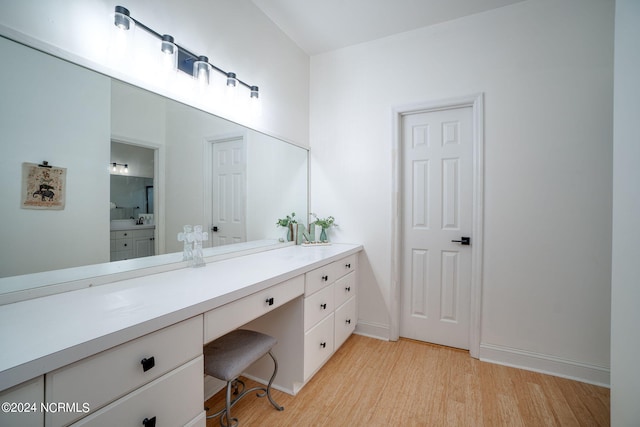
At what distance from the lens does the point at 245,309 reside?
1256 millimetres

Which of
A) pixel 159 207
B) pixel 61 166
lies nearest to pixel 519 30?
pixel 159 207

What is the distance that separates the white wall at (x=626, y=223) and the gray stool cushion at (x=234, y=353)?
151 cm

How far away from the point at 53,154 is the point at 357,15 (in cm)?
219

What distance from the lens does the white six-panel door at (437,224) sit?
2314 mm

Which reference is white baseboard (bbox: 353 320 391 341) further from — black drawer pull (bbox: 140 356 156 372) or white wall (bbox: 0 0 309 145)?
black drawer pull (bbox: 140 356 156 372)

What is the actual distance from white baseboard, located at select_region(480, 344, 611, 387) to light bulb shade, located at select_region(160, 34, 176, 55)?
2.84 m

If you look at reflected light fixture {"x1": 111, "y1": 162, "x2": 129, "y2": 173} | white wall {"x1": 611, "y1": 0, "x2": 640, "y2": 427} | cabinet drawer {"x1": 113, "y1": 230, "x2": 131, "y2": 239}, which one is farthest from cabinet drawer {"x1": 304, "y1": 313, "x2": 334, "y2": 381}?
white wall {"x1": 611, "y1": 0, "x2": 640, "y2": 427}

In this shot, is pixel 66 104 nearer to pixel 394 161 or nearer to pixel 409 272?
pixel 394 161

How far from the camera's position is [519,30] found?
6.79 ft

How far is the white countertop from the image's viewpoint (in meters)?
0.67

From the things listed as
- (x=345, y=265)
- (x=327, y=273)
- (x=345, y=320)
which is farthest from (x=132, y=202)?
(x=345, y=320)

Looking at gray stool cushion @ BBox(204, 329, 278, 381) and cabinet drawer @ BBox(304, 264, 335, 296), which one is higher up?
cabinet drawer @ BBox(304, 264, 335, 296)

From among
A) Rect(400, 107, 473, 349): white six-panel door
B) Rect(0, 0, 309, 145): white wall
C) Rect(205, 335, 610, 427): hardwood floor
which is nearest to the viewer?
Rect(0, 0, 309, 145): white wall

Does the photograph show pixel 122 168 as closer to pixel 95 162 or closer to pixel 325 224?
pixel 95 162
